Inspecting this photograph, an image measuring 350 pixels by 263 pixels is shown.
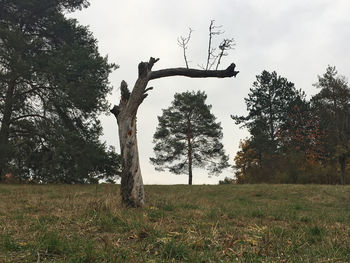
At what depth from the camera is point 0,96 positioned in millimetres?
18250

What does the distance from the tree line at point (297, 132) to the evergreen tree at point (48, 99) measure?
771 inches

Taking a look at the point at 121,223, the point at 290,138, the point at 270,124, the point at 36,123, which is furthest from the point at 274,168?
the point at 121,223

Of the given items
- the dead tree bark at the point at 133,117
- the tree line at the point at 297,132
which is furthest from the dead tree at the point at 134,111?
the tree line at the point at 297,132

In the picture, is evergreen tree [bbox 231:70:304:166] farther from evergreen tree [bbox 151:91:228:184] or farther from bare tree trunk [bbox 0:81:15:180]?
bare tree trunk [bbox 0:81:15:180]

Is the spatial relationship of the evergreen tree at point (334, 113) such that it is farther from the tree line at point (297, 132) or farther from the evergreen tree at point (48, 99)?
the evergreen tree at point (48, 99)

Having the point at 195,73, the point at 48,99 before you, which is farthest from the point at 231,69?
the point at 48,99

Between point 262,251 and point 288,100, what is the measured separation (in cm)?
3565

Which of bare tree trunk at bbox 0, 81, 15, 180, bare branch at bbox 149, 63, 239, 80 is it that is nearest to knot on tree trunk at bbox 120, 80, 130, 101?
bare branch at bbox 149, 63, 239, 80

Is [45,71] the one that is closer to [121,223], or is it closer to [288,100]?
[121,223]

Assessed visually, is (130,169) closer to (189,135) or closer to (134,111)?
(134,111)

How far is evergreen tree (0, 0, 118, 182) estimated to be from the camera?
57.2ft

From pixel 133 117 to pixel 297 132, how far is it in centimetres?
2474

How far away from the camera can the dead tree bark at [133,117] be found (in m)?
8.06

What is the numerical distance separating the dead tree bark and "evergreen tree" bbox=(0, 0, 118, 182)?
30.7 ft
